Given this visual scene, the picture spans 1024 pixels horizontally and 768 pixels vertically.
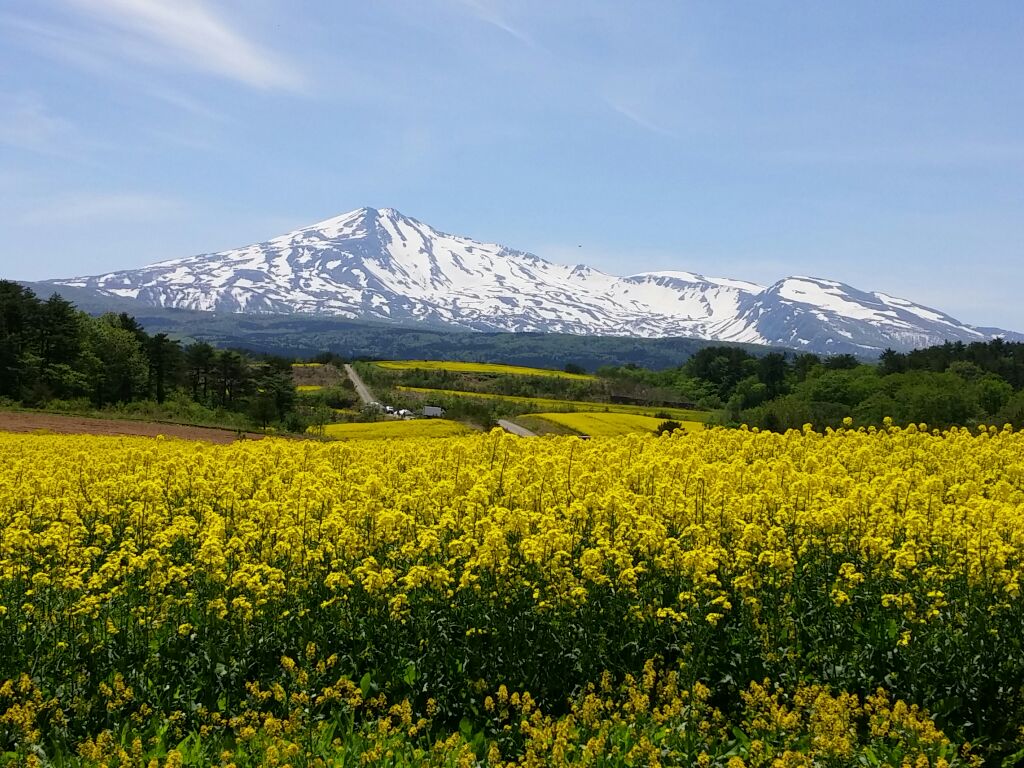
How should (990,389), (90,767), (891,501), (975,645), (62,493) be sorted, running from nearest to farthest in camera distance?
(90,767), (975,645), (891,501), (62,493), (990,389)

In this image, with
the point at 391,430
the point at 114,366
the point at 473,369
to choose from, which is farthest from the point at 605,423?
the point at 473,369

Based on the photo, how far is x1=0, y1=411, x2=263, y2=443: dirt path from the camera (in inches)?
1534

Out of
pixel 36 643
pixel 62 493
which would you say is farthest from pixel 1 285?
pixel 36 643

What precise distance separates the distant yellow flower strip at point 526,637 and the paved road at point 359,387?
80979 millimetres

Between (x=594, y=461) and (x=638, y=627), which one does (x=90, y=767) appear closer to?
(x=638, y=627)

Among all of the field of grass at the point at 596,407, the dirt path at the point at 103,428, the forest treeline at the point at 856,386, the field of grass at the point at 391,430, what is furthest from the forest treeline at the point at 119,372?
the forest treeline at the point at 856,386

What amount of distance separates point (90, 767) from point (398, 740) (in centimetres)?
239

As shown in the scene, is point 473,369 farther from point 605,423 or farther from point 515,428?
point 605,423

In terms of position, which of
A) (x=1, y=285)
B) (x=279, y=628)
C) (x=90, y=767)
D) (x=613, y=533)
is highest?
(x=1, y=285)

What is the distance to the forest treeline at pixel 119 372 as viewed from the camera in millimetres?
66750

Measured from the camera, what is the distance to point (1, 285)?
74.9m

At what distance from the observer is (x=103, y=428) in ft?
138

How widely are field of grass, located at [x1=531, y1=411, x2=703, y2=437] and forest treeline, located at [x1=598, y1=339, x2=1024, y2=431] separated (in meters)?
6.63

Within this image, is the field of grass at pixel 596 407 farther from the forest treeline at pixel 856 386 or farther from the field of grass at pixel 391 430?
the field of grass at pixel 391 430
